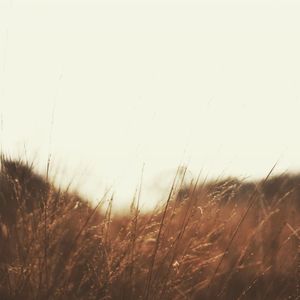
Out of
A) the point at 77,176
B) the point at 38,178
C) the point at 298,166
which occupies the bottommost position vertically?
the point at 298,166

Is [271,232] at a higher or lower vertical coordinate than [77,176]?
lower

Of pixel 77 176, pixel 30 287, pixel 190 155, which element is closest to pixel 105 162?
pixel 77 176

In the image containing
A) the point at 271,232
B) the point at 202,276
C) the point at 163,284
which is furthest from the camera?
the point at 271,232

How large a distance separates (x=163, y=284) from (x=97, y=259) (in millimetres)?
477

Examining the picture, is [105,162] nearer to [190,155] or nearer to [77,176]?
[77,176]

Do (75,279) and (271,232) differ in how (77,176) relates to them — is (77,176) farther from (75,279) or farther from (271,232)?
(271,232)

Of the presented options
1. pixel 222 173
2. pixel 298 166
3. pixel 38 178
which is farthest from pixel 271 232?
pixel 38 178

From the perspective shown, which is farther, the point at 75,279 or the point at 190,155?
the point at 75,279

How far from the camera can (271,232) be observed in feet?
8.59

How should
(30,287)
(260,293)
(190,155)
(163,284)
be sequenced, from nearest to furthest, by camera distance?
(163,284)
(30,287)
(190,155)
(260,293)

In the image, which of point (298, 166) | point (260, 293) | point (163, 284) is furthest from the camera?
point (298, 166)

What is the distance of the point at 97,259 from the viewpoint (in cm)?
189

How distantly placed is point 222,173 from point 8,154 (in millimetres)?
883

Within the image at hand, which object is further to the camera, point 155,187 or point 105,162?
point 105,162
